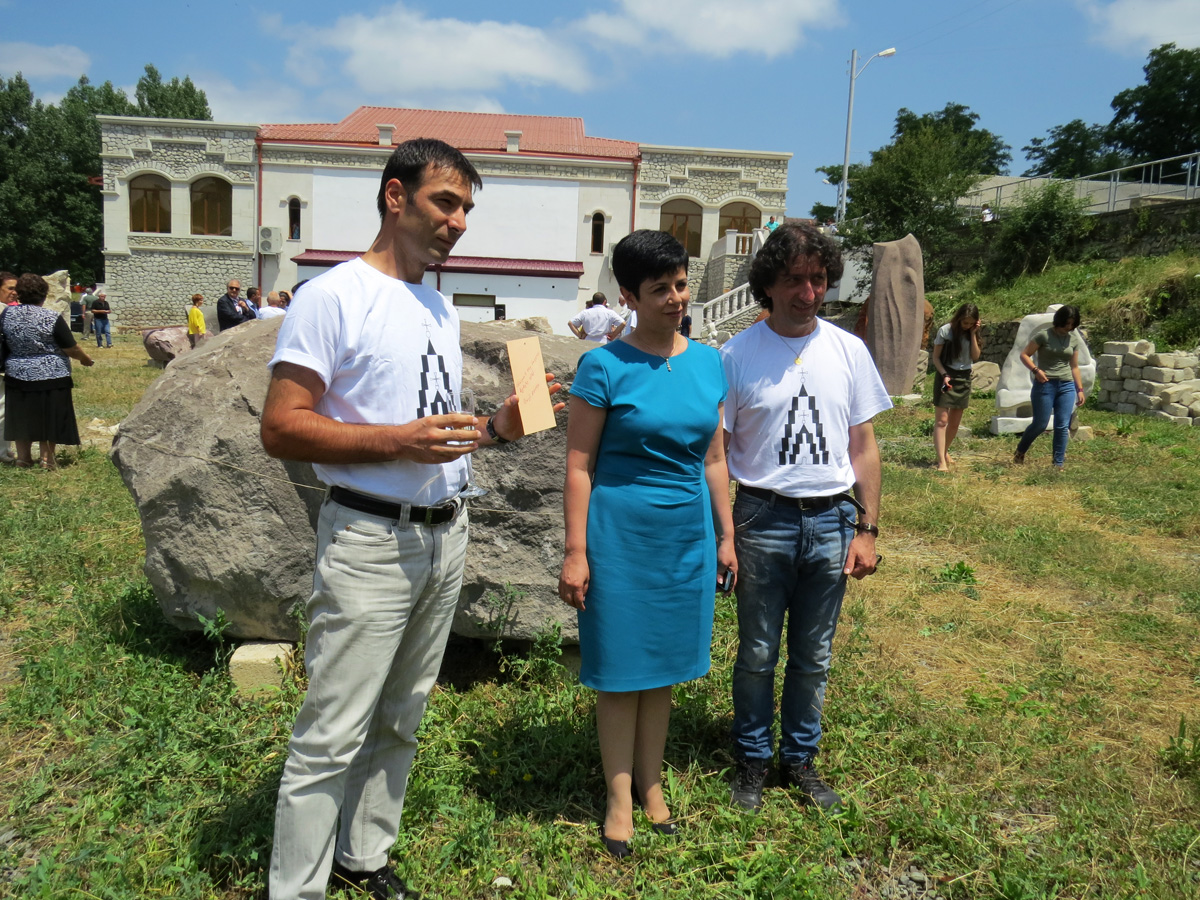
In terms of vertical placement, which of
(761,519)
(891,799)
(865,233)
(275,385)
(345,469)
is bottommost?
(891,799)

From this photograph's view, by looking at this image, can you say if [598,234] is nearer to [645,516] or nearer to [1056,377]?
[1056,377]

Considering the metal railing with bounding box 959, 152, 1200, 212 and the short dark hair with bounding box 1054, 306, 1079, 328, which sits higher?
the metal railing with bounding box 959, 152, 1200, 212

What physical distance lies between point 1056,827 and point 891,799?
53 centimetres

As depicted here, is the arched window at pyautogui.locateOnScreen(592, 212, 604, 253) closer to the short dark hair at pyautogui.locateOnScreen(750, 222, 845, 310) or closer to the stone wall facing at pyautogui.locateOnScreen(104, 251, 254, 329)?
the stone wall facing at pyautogui.locateOnScreen(104, 251, 254, 329)

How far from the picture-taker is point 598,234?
108ft

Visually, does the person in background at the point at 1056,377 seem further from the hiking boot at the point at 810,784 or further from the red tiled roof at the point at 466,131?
the red tiled roof at the point at 466,131

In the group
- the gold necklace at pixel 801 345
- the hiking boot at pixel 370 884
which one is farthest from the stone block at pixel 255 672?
the gold necklace at pixel 801 345

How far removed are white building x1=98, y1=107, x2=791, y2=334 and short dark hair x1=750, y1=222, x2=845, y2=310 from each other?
28.3 meters

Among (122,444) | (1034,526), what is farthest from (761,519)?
(1034,526)

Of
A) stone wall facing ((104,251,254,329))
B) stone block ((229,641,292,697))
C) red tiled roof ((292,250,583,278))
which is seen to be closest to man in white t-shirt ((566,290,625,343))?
stone block ((229,641,292,697))

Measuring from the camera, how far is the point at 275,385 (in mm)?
1897

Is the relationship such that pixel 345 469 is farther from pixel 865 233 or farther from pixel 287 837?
pixel 865 233

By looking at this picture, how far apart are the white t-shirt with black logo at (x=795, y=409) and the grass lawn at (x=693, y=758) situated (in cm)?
115

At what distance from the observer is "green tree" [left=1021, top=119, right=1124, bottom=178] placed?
43.3 meters
